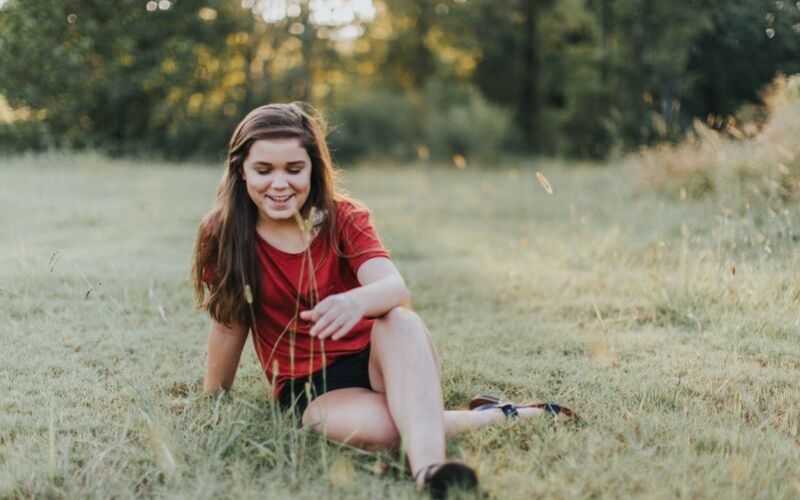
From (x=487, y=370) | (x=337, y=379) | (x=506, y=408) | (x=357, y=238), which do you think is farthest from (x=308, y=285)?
(x=487, y=370)

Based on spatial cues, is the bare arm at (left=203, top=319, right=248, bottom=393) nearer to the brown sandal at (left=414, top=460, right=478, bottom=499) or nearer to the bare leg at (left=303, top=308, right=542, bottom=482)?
the bare leg at (left=303, top=308, right=542, bottom=482)

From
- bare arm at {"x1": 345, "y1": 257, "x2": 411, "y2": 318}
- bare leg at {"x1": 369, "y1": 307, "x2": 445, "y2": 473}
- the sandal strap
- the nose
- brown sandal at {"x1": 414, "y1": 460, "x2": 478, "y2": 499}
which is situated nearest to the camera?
brown sandal at {"x1": 414, "y1": 460, "x2": 478, "y2": 499}

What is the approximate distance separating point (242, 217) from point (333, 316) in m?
0.72

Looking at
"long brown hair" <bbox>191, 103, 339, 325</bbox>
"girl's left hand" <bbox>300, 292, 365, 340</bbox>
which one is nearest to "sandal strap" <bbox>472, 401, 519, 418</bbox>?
"girl's left hand" <bbox>300, 292, 365, 340</bbox>

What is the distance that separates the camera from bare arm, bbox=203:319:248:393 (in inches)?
116

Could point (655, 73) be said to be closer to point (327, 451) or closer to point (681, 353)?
point (681, 353)

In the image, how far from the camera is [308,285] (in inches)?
111

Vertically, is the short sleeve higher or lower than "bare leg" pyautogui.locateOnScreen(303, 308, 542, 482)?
higher

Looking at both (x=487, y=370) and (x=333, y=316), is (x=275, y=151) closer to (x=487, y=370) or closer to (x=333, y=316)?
(x=333, y=316)

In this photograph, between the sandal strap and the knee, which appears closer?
the knee

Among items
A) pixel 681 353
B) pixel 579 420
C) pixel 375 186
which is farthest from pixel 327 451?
pixel 375 186

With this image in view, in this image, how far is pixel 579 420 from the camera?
2.94 m

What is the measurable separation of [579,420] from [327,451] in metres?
1.03

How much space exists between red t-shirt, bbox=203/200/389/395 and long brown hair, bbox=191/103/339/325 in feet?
0.16
